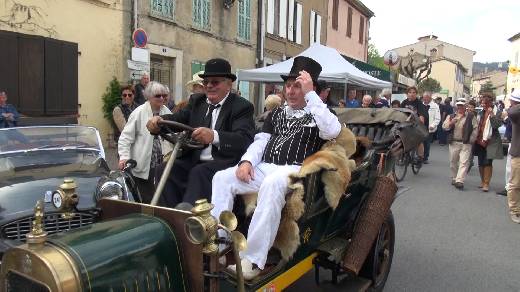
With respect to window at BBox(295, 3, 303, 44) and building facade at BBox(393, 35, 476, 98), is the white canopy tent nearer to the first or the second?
window at BBox(295, 3, 303, 44)

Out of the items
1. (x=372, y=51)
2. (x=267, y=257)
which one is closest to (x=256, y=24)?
(x=267, y=257)

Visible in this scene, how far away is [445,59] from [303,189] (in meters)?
65.0

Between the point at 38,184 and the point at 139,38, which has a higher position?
the point at 139,38

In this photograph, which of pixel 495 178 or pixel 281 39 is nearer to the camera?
pixel 495 178

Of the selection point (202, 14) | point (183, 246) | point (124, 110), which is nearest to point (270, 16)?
point (202, 14)

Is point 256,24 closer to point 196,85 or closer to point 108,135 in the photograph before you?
point 108,135

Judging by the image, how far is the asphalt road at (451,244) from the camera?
14.8ft

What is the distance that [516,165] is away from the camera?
7.06m

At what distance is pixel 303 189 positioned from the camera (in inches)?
114

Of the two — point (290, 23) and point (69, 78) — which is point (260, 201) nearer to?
point (69, 78)

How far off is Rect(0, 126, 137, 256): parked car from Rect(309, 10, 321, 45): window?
62.4 feet

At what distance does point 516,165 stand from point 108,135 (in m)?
8.59

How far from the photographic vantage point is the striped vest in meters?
3.45

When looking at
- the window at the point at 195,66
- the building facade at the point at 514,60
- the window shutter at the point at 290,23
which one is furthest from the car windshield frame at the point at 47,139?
the building facade at the point at 514,60
